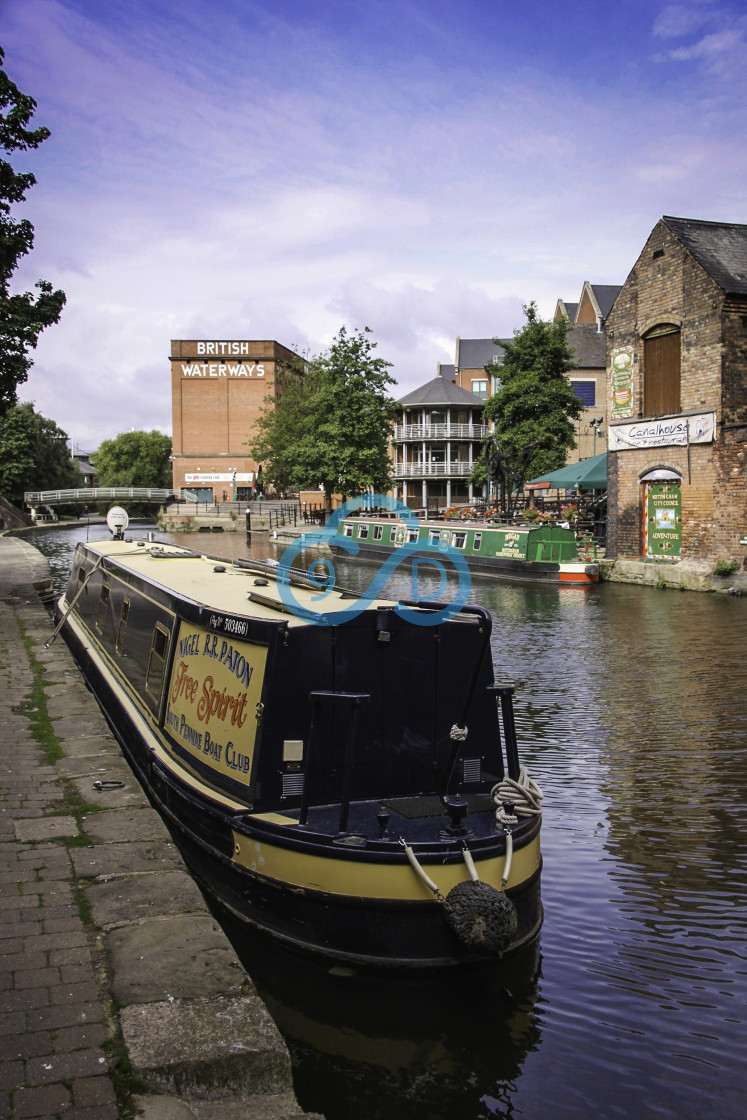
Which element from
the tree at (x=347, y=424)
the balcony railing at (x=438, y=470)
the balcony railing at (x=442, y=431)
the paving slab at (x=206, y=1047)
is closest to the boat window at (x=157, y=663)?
the paving slab at (x=206, y=1047)

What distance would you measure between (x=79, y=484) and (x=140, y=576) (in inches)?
3205

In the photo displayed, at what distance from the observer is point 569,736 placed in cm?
906

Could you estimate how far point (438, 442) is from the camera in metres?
53.9

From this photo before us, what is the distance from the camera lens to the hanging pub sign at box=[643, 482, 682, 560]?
71.4ft

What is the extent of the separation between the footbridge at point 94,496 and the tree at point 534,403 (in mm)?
32795

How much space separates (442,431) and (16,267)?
129ft

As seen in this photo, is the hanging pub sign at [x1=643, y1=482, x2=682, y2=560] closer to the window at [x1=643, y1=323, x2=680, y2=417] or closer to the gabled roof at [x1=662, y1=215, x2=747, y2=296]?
the window at [x1=643, y1=323, x2=680, y2=417]

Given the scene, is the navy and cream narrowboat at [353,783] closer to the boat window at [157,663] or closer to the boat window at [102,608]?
the boat window at [157,663]

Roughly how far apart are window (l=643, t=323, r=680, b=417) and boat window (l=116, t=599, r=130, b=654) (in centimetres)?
1666

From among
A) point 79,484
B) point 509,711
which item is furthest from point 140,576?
point 79,484

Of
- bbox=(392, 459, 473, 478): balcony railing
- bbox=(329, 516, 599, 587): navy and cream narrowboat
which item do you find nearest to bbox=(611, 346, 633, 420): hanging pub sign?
bbox=(329, 516, 599, 587): navy and cream narrowboat

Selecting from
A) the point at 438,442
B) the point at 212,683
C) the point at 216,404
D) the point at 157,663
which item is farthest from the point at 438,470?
the point at 212,683

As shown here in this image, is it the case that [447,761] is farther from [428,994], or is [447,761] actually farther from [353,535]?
[353,535]

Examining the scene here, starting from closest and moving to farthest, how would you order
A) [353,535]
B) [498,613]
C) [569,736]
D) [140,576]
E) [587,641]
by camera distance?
[140,576]
[569,736]
[587,641]
[498,613]
[353,535]
